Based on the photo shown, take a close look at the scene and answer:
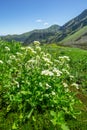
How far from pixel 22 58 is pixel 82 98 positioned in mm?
5301

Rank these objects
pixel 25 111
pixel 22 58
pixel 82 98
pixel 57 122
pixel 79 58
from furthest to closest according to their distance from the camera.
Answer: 1. pixel 79 58
2. pixel 82 98
3. pixel 22 58
4. pixel 25 111
5. pixel 57 122

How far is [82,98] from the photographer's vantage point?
1689cm

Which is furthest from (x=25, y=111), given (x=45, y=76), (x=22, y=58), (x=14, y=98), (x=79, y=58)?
(x=79, y=58)

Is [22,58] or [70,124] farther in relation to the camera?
[22,58]

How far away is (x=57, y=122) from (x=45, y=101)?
5.11ft

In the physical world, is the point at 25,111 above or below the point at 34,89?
below

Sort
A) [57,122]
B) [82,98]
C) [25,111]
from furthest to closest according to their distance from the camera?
[82,98] < [25,111] < [57,122]

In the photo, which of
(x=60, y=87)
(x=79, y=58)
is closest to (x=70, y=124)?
(x=60, y=87)

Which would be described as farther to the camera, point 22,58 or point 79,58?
point 79,58

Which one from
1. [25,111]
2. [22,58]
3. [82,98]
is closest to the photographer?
[25,111]

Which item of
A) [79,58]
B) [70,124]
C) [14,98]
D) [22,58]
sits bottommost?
[79,58]

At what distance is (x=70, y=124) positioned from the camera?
11.0 m

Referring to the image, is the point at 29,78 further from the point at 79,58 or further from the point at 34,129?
the point at 79,58

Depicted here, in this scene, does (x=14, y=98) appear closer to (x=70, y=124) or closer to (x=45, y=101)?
(x=45, y=101)
